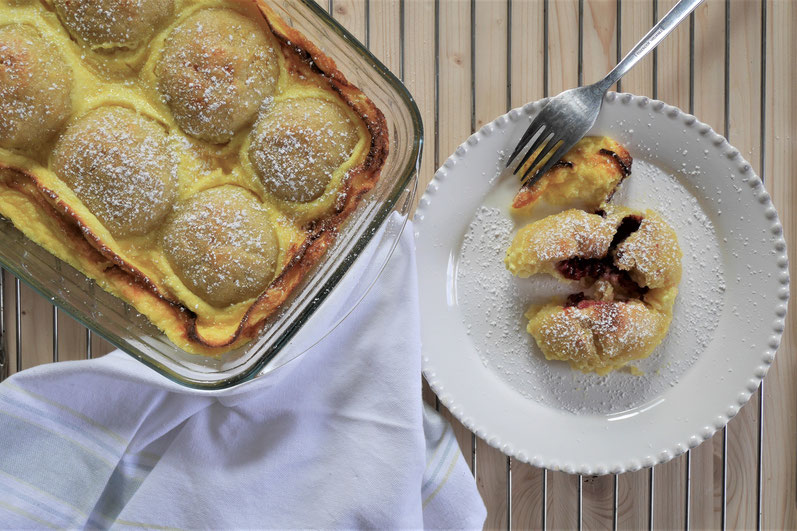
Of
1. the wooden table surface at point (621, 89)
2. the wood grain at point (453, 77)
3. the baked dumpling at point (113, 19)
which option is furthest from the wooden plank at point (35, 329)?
the wood grain at point (453, 77)

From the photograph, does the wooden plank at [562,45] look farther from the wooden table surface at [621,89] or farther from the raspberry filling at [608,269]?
the raspberry filling at [608,269]

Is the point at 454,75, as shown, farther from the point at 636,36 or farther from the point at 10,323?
the point at 10,323

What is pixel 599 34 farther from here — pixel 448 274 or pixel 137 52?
pixel 137 52

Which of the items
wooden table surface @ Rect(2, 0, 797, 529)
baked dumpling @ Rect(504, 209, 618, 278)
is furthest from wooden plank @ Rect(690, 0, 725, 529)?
baked dumpling @ Rect(504, 209, 618, 278)

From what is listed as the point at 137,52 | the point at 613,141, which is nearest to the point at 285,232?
the point at 137,52

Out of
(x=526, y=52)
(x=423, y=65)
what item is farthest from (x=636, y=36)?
(x=423, y=65)
